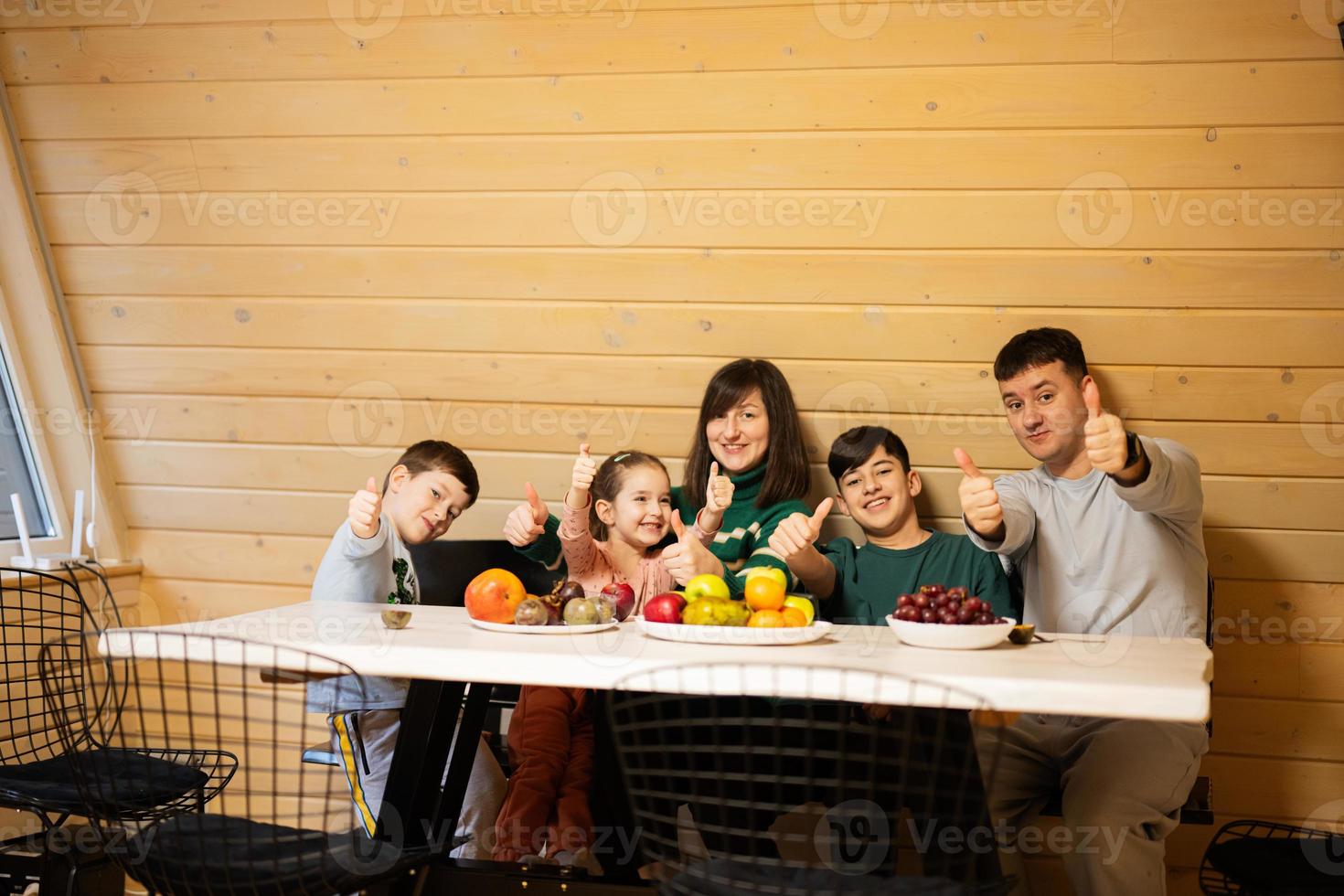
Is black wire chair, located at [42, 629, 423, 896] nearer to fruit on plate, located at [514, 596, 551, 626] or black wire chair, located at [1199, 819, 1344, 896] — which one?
fruit on plate, located at [514, 596, 551, 626]

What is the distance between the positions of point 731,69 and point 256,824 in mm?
1896

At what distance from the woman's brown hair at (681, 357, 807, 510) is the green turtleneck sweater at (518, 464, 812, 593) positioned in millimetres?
33

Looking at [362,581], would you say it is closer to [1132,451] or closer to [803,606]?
[803,606]

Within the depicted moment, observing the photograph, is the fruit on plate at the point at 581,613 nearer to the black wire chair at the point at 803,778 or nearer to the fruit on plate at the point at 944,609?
the black wire chair at the point at 803,778

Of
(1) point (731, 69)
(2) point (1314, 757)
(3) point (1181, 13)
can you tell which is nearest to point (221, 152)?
(1) point (731, 69)

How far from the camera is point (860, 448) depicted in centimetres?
271

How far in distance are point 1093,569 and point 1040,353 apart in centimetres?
49

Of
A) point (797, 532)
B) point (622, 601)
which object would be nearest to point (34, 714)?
point (622, 601)

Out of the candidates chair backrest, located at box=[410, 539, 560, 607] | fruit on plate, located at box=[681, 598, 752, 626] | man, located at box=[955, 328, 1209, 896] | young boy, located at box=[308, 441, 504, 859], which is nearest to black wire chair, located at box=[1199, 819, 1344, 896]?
man, located at box=[955, 328, 1209, 896]

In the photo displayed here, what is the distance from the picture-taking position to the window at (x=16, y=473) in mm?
3254

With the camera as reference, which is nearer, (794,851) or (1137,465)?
(1137,465)

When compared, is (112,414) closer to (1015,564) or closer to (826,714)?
(826,714)

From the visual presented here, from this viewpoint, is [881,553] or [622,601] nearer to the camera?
[622,601]

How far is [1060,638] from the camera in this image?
2.14m
